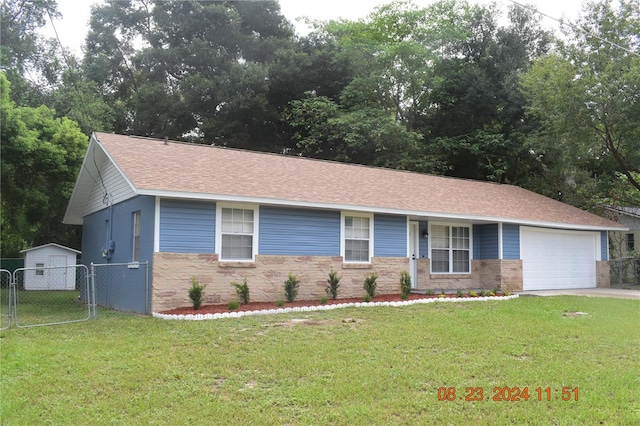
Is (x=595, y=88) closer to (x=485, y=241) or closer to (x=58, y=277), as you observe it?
(x=485, y=241)

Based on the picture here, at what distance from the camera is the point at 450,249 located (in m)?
18.0

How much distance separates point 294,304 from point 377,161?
16.8m

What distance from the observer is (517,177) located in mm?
30297

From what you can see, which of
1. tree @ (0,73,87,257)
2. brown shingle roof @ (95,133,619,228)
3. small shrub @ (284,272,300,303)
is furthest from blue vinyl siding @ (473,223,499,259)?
tree @ (0,73,87,257)

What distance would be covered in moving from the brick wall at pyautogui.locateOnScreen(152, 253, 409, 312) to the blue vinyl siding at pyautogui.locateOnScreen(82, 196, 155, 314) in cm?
39

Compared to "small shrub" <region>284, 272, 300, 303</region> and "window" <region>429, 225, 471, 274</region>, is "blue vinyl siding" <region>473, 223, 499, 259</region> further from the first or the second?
"small shrub" <region>284, 272, 300, 303</region>

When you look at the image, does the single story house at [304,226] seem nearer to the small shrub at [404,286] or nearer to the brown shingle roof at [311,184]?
the brown shingle roof at [311,184]

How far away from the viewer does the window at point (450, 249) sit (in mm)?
17734

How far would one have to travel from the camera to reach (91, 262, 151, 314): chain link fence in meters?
12.2

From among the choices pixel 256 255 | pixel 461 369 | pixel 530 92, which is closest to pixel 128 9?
pixel 530 92

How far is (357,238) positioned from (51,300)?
10.5 meters

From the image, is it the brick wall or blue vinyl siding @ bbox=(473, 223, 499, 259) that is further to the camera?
blue vinyl siding @ bbox=(473, 223, 499, 259)

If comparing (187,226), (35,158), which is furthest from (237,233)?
(35,158)

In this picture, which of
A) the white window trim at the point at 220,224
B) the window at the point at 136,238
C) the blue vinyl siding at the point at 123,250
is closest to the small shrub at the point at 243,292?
the white window trim at the point at 220,224
